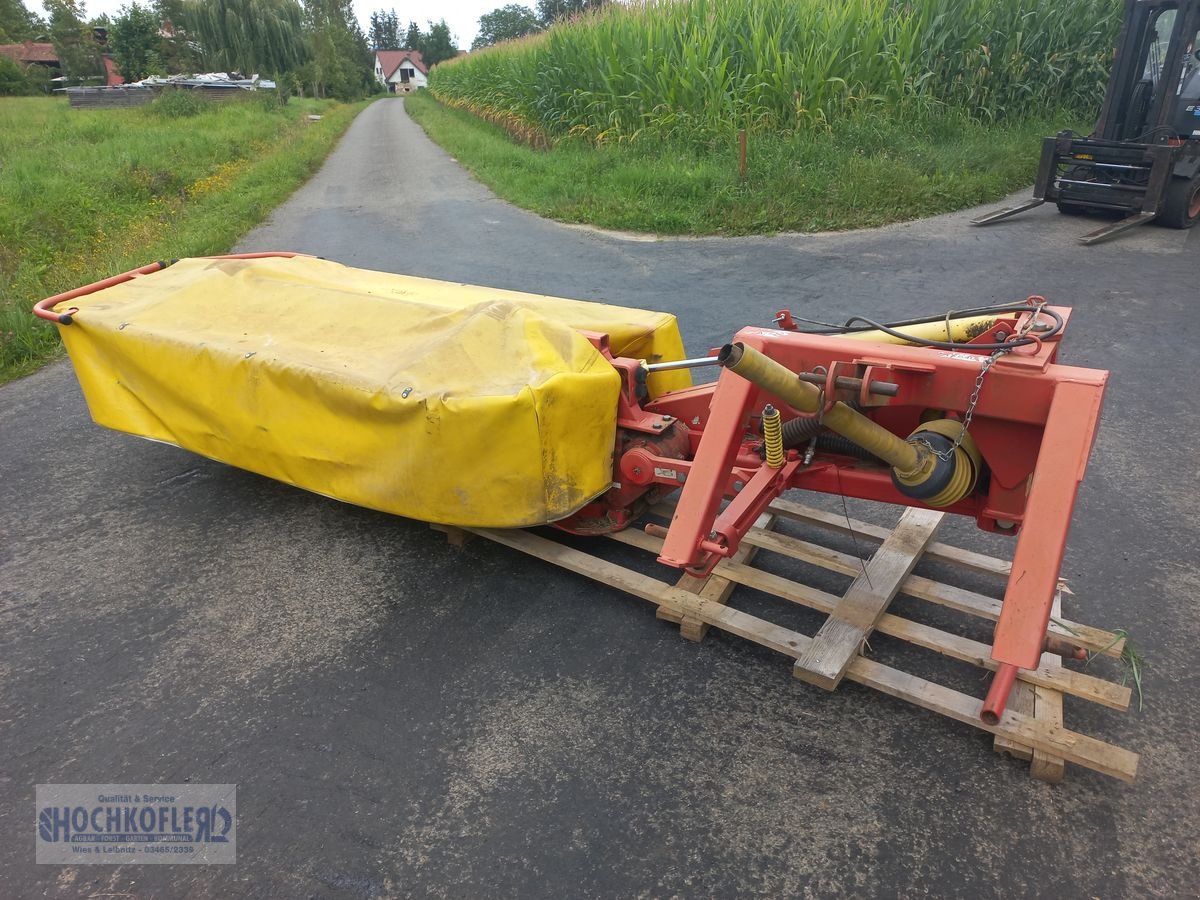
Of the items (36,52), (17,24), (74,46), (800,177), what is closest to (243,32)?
(74,46)

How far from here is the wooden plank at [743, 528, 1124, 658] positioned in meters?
2.67

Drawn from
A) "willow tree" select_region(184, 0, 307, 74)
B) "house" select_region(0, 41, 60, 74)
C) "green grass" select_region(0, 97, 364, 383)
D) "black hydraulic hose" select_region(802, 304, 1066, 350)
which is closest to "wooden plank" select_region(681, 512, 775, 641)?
"black hydraulic hose" select_region(802, 304, 1066, 350)

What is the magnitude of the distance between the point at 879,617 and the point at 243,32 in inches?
1730

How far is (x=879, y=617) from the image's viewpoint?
2.77 meters

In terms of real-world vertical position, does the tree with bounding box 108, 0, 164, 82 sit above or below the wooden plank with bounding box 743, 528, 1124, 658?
above

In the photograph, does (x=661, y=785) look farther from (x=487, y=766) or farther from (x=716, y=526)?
(x=716, y=526)

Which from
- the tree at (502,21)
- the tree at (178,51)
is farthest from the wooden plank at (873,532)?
the tree at (502,21)

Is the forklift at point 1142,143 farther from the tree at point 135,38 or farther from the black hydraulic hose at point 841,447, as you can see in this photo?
the tree at point 135,38

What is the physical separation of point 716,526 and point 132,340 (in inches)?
113

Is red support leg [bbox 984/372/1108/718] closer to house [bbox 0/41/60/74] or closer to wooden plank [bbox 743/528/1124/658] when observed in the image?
wooden plank [bbox 743/528/1124/658]

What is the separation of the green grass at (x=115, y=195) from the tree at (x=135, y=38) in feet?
70.1

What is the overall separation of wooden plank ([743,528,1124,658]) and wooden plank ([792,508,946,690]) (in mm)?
70

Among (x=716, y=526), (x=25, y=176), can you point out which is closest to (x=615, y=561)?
(x=716, y=526)

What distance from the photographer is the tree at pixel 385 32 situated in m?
109
